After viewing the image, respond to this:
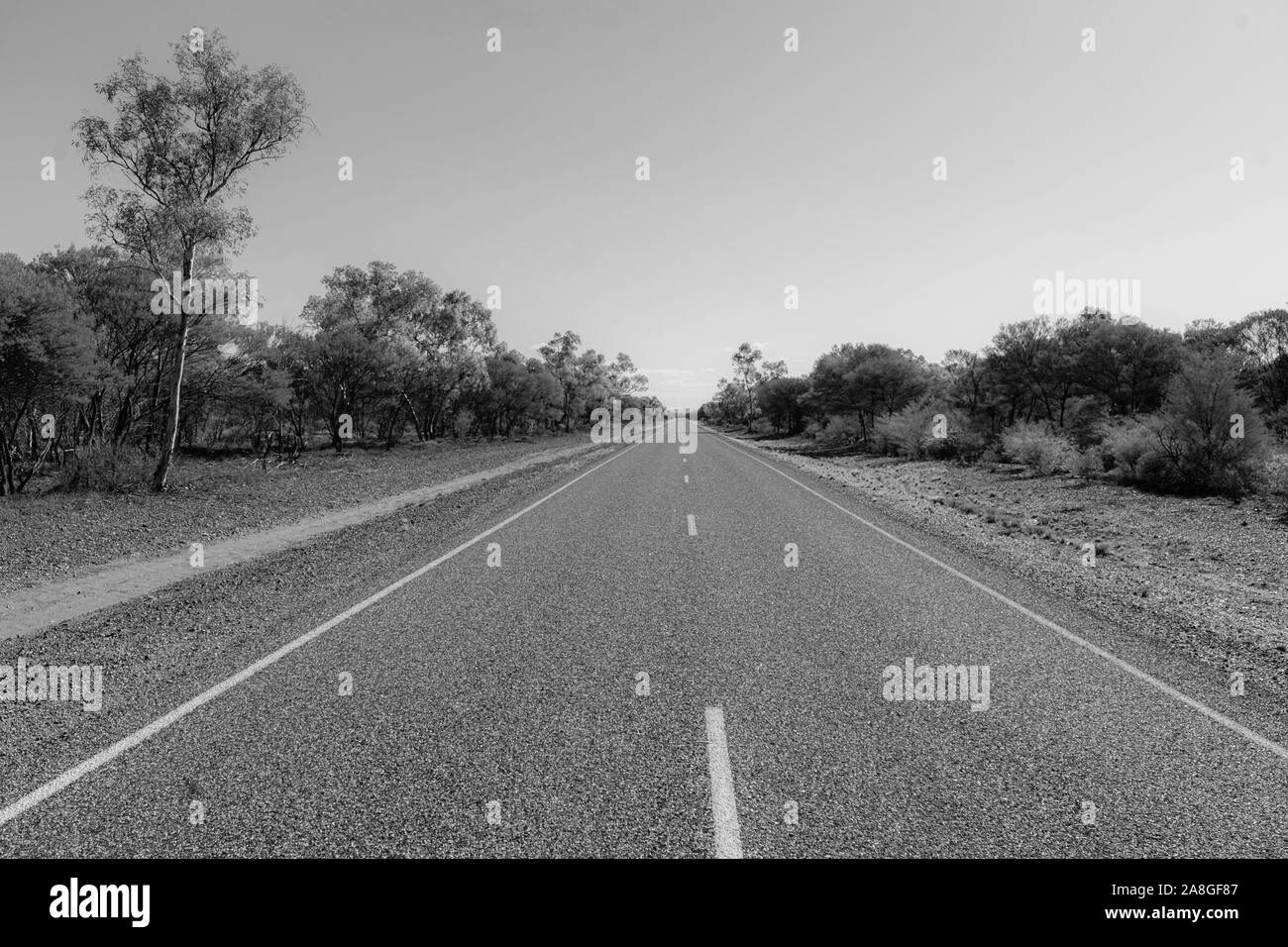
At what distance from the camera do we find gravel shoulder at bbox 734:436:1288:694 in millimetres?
6395

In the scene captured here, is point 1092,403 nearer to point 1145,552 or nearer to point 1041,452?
point 1041,452

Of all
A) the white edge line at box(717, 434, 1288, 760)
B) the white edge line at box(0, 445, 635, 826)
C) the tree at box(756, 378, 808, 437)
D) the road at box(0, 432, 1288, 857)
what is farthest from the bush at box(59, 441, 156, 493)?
the tree at box(756, 378, 808, 437)

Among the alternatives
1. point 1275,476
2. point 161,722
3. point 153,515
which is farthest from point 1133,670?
point 153,515

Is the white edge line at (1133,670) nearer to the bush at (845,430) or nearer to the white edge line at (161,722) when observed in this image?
the white edge line at (161,722)

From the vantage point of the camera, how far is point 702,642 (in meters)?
5.90

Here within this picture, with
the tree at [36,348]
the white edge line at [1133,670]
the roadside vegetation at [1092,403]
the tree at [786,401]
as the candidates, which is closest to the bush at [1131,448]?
the roadside vegetation at [1092,403]

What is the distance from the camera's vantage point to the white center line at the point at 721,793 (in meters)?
3.00

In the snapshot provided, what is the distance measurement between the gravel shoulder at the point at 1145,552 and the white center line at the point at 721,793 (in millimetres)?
4394

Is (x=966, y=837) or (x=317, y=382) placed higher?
(x=317, y=382)

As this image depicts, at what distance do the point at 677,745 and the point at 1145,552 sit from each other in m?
10.9

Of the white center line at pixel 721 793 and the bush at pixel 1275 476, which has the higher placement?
the bush at pixel 1275 476
